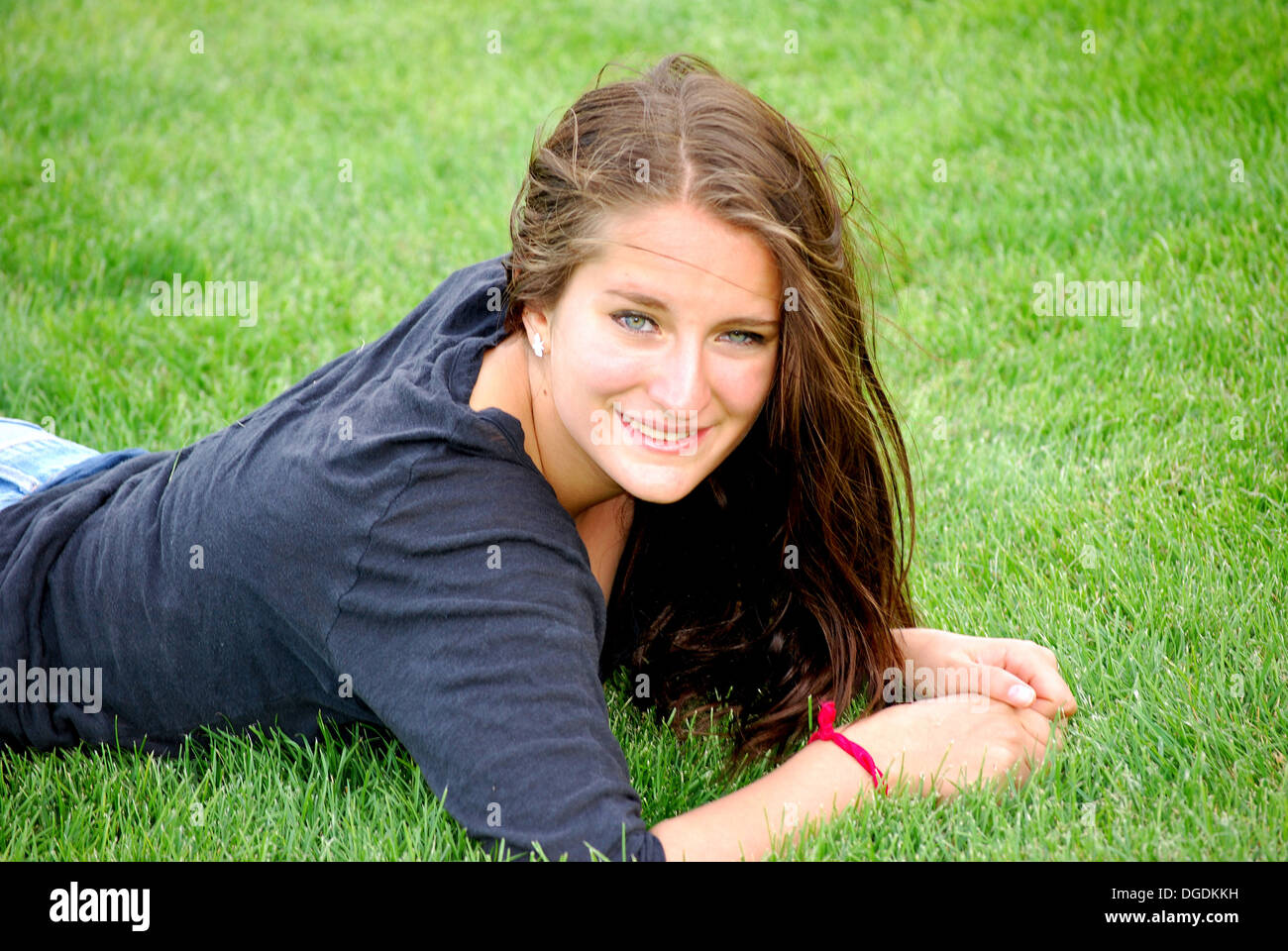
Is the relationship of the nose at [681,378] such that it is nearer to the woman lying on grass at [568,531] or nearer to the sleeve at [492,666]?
the woman lying on grass at [568,531]

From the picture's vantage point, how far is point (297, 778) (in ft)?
8.00

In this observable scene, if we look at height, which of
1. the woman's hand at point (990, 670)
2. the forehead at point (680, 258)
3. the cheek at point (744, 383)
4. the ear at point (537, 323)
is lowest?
the woman's hand at point (990, 670)

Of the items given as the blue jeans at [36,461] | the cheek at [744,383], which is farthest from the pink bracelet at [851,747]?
the blue jeans at [36,461]

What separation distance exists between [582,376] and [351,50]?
220 inches

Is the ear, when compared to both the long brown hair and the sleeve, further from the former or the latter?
the sleeve

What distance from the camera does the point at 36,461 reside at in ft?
9.52

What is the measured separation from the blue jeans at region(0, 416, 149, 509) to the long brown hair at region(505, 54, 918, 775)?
118cm

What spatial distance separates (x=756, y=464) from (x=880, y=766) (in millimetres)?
676

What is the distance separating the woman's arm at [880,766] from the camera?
6.86 feet

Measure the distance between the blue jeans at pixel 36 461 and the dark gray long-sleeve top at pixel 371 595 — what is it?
0.83 feet

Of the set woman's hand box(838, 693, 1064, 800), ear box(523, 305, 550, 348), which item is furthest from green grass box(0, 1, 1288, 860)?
ear box(523, 305, 550, 348)

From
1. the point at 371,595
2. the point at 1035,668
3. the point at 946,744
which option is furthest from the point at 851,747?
the point at 371,595

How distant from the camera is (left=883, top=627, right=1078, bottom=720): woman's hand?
2428 mm
